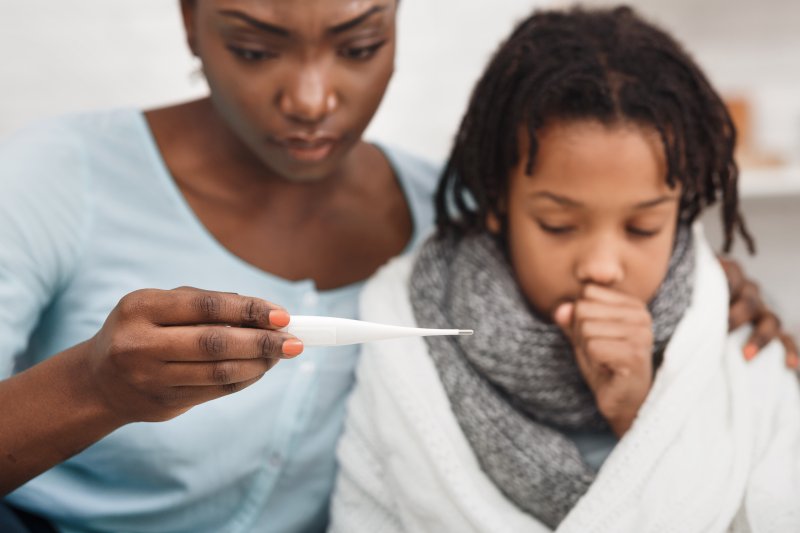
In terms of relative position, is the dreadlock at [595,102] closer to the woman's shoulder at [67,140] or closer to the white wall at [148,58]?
the woman's shoulder at [67,140]

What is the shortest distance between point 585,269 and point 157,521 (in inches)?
24.3

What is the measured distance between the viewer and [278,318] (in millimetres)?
667

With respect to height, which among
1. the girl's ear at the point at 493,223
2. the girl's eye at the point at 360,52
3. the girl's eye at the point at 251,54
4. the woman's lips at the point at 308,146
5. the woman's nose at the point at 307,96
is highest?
the girl's eye at the point at 360,52

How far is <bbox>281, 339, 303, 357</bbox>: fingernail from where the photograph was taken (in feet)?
2.16

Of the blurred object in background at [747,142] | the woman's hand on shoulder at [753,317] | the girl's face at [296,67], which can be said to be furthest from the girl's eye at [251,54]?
the blurred object in background at [747,142]

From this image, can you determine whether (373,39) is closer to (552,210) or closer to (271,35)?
(271,35)

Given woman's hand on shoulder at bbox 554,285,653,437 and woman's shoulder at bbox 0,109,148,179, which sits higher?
woman's shoulder at bbox 0,109,148,179

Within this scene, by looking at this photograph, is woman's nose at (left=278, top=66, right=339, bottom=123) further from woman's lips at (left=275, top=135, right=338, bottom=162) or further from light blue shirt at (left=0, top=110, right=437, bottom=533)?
light blue shirt at (left=0, top=110, right=437, bottom=533)

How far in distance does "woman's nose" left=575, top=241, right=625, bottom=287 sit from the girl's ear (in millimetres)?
176

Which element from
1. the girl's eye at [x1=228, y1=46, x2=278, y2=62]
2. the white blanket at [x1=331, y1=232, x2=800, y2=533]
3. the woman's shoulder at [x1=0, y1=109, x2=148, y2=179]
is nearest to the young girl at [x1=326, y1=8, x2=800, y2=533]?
the white blanket at [x1=331, y1=232, x2=800, y2=533]

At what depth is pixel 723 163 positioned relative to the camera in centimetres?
111

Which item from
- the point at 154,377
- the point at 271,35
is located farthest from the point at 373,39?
the point at 154,377

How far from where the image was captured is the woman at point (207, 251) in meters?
0.97

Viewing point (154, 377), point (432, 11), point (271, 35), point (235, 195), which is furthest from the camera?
point (432, 11)
